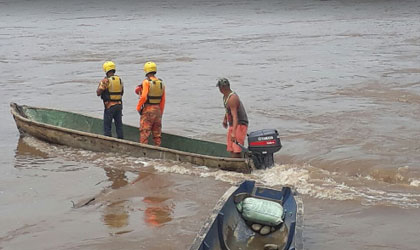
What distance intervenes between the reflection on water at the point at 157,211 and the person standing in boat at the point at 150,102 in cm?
182

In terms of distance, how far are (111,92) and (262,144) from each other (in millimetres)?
Answer: 3069

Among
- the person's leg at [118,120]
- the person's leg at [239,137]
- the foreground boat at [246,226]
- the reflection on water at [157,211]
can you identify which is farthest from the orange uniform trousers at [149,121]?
the foreground boat at [246,226]

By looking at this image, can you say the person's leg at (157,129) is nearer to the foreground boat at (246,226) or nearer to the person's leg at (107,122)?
the person's leg at (107,122)

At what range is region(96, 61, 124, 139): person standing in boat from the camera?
11.5 metres

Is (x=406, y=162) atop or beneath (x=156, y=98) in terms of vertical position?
beneath

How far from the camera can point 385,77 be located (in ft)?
67.2

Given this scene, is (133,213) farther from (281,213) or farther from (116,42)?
(116,42)

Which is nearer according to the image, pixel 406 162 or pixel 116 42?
pixel 406 162

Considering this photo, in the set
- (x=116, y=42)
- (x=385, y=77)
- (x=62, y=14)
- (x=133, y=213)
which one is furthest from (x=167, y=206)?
(x=62, y=14)

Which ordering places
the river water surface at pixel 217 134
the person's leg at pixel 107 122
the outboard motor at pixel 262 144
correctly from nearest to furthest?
the river water surface at pixel 217 134
the outboard motor at pixel 262 144
the person's leg at pixel 107 122

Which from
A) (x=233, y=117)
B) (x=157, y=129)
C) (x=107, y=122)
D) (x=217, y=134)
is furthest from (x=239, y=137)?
(x=217, y=134)

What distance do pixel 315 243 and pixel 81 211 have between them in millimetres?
3356

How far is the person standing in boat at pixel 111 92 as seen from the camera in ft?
37.7

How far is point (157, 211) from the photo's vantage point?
30.6 feet
